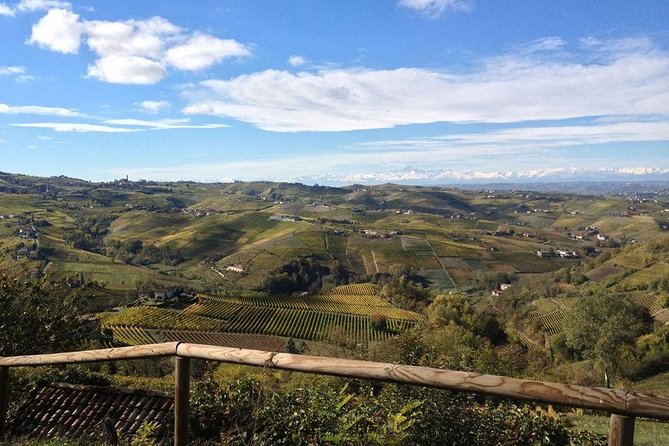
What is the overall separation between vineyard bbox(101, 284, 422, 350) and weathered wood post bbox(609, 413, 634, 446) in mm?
54747

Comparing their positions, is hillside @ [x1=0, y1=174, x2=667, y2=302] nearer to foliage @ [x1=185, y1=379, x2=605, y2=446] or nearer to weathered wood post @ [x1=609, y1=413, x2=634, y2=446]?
foliage @ [x1=185, y1=379, x2=605, y2=446]

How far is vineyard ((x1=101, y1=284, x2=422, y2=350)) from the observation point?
60.4 m

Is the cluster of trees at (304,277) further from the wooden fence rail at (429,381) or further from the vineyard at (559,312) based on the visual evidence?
the wooden fence rail at (429,381)

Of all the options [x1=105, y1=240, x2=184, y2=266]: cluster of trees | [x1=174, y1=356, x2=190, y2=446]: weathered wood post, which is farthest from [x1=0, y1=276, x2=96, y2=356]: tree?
[x1=105, y1=240, x2=184, y2=266]: cluster of trees

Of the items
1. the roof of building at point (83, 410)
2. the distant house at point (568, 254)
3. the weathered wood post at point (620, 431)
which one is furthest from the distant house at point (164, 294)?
the distant house at point (568, 254)

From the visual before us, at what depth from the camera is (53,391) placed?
759 cm

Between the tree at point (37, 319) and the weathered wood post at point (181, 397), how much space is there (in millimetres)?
7985

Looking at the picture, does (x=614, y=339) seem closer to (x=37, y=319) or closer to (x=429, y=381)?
(x=37, y=319)

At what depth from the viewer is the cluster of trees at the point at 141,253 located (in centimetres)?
12562

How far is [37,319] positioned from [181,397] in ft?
29.2

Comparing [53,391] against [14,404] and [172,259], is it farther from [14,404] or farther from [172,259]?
[172,259]

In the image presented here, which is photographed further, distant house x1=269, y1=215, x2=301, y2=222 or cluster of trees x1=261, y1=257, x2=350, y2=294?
distant house x1=269, y1=215, x2=301, y2=222

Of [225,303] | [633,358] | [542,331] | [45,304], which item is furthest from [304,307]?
[45,304]

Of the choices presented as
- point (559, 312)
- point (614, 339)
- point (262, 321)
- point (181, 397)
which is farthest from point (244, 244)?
point (181, 397)
